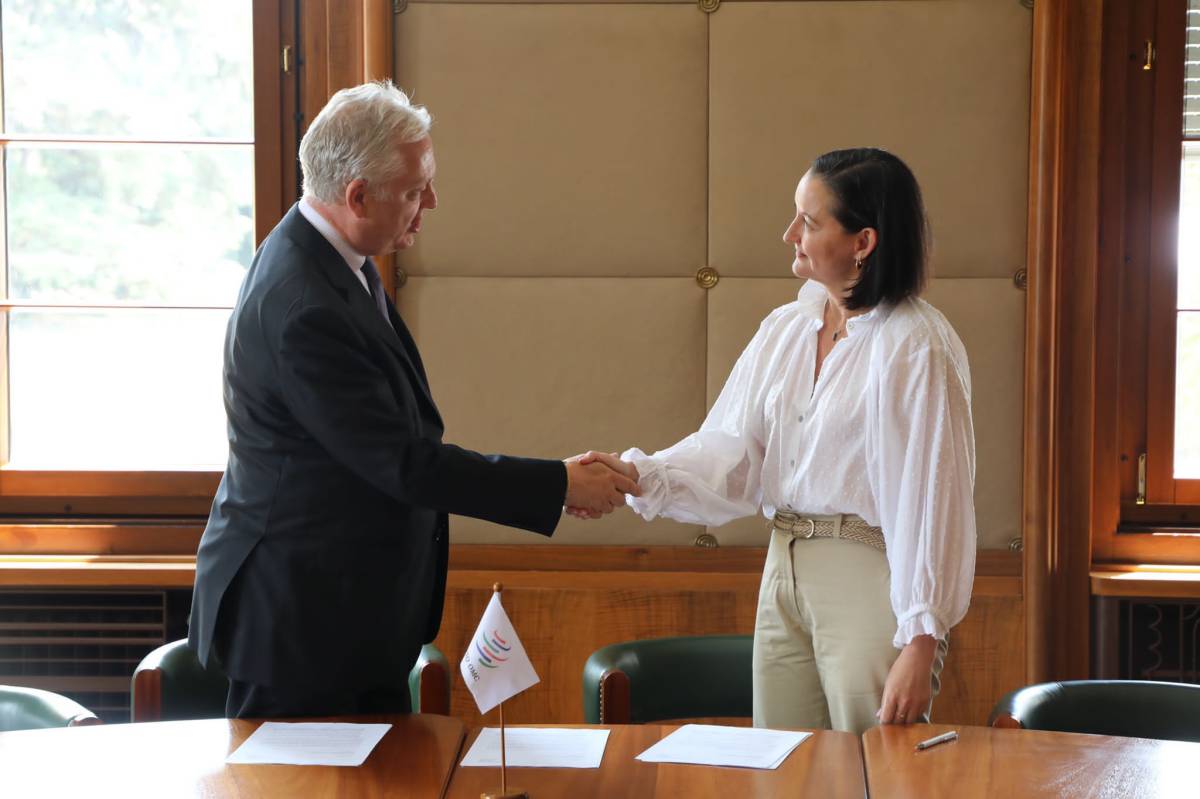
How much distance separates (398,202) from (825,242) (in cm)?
76

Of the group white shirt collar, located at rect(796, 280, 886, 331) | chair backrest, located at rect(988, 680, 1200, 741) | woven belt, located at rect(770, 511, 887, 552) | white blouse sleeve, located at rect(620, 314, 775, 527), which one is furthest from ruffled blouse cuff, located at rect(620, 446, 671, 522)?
chair backrest, located at rect(988, 680, 1200, 741)

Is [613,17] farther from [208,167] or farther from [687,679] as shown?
[687,679]

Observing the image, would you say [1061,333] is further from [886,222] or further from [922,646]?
[922,646]

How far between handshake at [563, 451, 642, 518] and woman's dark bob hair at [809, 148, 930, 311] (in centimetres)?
59

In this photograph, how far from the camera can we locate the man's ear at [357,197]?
206 cm

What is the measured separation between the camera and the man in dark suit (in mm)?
1926

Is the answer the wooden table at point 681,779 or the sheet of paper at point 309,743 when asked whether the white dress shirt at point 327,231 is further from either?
the wooden table at point 681,779

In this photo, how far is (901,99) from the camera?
3.00 m

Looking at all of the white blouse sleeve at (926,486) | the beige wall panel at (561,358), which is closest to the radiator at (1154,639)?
the beige wall panel at (561,358)

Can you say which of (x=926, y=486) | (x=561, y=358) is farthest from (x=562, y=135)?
(x=926, y=486)

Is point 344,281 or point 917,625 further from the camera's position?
point 344,281

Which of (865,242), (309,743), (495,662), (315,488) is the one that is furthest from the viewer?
(865,242)

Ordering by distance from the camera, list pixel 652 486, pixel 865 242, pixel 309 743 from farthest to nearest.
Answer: pixel 652 486 < pixel 865 242 < pixel 309 743

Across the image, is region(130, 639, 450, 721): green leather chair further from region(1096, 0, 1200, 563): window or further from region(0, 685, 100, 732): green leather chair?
region(1096, 0, 1200, 563): window
